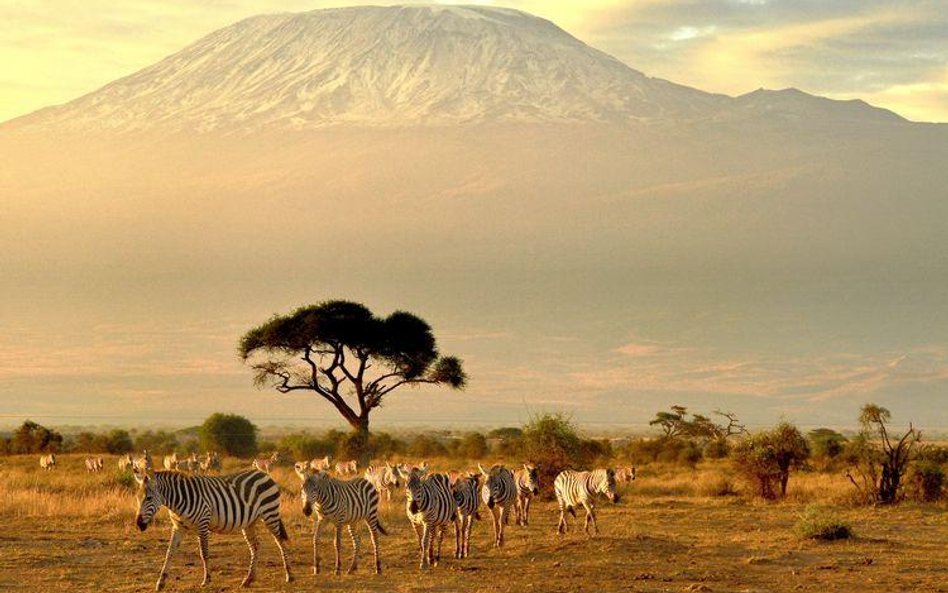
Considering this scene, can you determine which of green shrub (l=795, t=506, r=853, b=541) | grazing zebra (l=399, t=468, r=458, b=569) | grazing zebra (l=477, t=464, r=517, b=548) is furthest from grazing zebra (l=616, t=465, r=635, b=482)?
grazing zebra (l=399, t=468, r=458, b=569)

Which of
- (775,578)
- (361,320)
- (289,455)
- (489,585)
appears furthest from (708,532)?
(289,455)


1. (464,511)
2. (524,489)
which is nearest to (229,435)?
(524,489)

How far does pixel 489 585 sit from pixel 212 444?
1720 inches

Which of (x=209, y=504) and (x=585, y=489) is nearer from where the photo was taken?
(x=209, y=504)

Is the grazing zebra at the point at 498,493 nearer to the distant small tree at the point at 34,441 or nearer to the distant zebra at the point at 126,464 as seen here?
the distant zebra at the point at 126,464

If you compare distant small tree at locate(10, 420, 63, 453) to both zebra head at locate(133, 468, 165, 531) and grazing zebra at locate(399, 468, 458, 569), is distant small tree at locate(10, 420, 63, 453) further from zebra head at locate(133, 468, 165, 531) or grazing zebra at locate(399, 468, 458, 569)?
zebra head at locate(133, 468, 165, 531)

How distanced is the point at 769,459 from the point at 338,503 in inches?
749

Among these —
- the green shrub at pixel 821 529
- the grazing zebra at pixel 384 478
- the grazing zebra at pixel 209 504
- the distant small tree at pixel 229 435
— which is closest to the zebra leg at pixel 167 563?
the grazing zebra at pixel 209 504

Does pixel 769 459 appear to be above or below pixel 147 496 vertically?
above

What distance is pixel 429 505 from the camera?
1806cm

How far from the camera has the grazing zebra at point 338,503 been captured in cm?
1725

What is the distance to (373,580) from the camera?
17.2 meters

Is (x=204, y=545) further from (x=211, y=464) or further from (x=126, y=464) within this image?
(x=211, y=464)

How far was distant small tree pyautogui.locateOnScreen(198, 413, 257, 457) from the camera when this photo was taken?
189 feet
